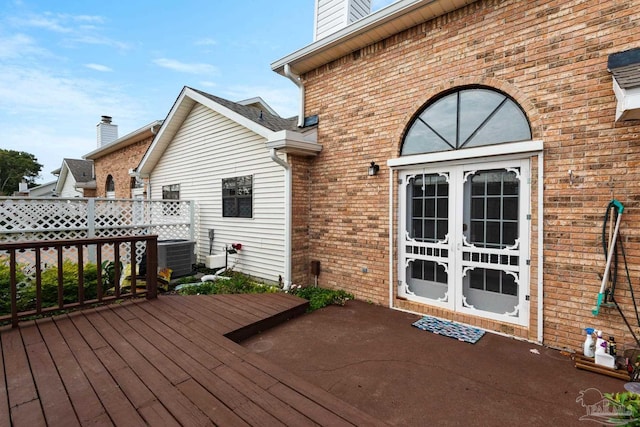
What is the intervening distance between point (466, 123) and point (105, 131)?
18540mm

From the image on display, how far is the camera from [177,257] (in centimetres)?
716

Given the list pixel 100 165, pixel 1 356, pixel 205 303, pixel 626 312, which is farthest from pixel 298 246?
pixel 100 165

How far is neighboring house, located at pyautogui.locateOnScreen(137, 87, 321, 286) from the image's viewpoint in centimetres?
580

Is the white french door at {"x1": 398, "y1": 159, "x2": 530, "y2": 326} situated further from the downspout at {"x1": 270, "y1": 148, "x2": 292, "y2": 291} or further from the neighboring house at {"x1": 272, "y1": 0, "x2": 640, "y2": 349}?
the downspout at {"x1": 270, "y1": 148, "x2": 292, "y2": 291}

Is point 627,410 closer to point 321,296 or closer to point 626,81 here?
point 626,81

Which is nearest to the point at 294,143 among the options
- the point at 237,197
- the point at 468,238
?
the point at 237,197

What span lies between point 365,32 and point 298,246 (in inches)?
156

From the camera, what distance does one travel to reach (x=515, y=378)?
2875 mm

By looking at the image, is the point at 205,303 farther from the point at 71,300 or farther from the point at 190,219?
the point at 190,219

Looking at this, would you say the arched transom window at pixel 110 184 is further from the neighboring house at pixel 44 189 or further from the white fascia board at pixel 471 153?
the neighboring house at pixel 44 189

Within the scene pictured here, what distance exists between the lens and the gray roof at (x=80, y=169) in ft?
54.3

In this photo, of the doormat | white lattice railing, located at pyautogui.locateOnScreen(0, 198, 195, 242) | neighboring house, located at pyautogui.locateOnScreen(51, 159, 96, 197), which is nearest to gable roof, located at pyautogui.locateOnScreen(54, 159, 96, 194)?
neighboring house, located at pyautogui.locateOnScreen(51, 159, 96, 197)

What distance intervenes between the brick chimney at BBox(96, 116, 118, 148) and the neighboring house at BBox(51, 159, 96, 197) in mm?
2192

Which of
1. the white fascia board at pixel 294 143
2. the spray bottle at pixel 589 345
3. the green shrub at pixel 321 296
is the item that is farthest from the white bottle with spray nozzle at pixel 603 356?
the white fascia board at pixel 294 143
